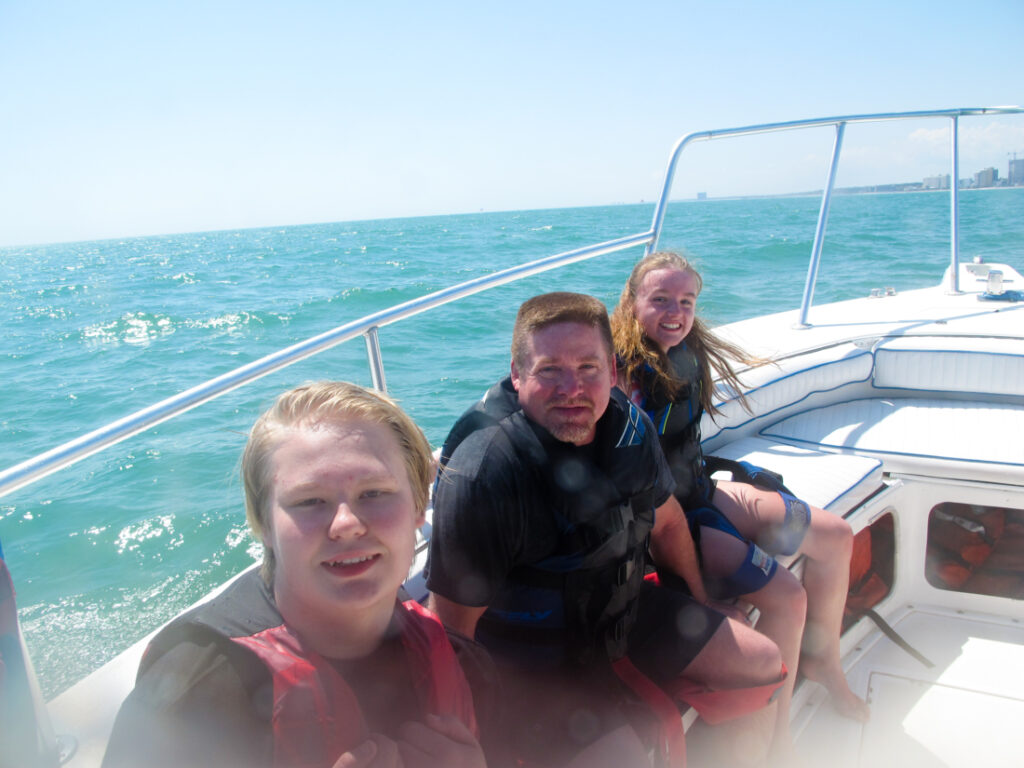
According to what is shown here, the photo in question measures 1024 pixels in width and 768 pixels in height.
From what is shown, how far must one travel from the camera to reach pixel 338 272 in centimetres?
2256

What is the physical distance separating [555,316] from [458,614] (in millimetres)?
659

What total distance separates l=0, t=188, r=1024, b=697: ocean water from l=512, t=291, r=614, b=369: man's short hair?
619 mm

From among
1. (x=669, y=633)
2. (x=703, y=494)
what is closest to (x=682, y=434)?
(x=703, y=494)

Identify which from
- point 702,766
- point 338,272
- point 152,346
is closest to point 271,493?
point 702,766

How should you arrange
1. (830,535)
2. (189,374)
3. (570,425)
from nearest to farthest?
(570,425) < (830,535) < (189,374)

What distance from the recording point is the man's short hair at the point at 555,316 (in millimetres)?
1465

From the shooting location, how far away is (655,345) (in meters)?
2.09

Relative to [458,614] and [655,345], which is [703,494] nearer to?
[655,345]

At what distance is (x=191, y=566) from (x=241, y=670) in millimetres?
4855

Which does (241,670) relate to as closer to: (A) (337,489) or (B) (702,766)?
(A) (337,489)

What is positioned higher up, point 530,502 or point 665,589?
point 530,502

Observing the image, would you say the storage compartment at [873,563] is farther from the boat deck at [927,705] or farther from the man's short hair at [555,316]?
the man's short hair at [555,316]

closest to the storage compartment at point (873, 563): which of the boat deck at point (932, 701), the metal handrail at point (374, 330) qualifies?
the boat deck at point (932, 701)

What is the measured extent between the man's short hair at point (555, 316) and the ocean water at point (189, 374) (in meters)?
0.62
